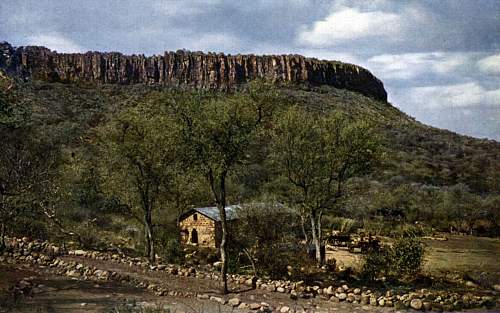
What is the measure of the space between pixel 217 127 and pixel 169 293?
18.3 ft

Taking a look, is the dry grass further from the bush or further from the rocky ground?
the rocky ground

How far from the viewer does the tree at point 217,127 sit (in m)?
16.1

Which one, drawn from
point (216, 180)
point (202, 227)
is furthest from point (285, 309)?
point (202, 227)

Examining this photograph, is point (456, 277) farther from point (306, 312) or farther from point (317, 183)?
point (306, 312)

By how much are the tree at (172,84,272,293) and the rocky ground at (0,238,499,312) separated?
60.9 inches

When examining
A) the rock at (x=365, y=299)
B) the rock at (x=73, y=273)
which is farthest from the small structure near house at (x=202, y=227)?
the rock at (x=365, y=299)

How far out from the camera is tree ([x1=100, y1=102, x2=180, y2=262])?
67.3 feet

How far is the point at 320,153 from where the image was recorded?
23.4m

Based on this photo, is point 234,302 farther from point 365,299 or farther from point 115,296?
point 365,299

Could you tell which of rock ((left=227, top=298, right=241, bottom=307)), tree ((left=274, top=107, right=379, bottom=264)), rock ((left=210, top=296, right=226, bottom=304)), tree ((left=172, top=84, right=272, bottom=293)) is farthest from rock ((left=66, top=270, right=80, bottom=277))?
tree ((left=274, top=107, right=379, bottom=264))

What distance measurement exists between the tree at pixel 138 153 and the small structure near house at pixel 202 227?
16.9 feet

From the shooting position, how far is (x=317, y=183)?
23938 mm

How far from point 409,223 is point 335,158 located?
1966 cm

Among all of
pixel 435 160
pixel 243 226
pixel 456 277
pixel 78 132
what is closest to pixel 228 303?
pixel 243 226
